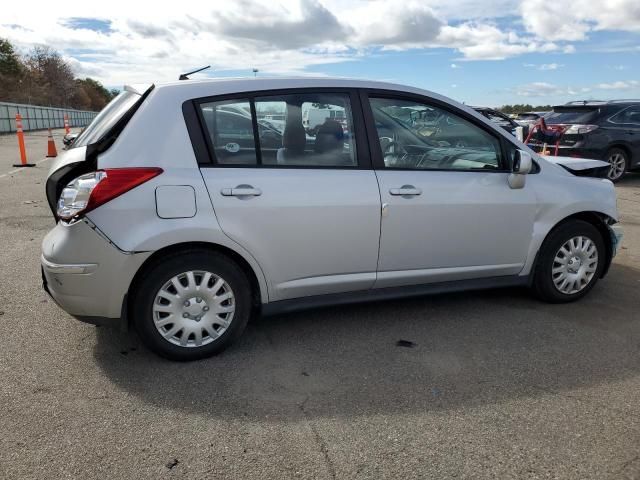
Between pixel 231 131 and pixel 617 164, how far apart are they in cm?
1096

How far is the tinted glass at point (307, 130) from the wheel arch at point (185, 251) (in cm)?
62

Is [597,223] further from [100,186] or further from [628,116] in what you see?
[628,116]

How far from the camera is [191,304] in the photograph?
3.33 metres

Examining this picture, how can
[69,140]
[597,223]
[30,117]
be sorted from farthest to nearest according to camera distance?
1. [30,117]
2. [69,140]
3. [597,223]

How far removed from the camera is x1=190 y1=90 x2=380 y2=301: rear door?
131 inches

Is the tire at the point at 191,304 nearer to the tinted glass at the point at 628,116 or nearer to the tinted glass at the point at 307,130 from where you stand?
the tinted glass at the point at 307,130

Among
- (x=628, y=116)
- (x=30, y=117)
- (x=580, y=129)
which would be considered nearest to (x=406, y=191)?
(x=580, y=129)

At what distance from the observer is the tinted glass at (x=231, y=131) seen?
3.34m

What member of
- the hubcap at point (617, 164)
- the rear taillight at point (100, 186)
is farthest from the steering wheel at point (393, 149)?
the hubcap at point (617, 164)

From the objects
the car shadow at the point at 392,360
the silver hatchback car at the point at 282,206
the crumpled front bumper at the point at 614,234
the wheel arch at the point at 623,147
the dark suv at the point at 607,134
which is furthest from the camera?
the wheel arch at the point at 623,147

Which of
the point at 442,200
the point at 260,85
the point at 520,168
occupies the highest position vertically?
the point at 260,85

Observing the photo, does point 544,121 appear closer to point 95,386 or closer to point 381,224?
point 381,224

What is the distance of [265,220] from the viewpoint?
133 inches

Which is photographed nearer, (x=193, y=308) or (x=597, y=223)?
(x=193, y=308)
